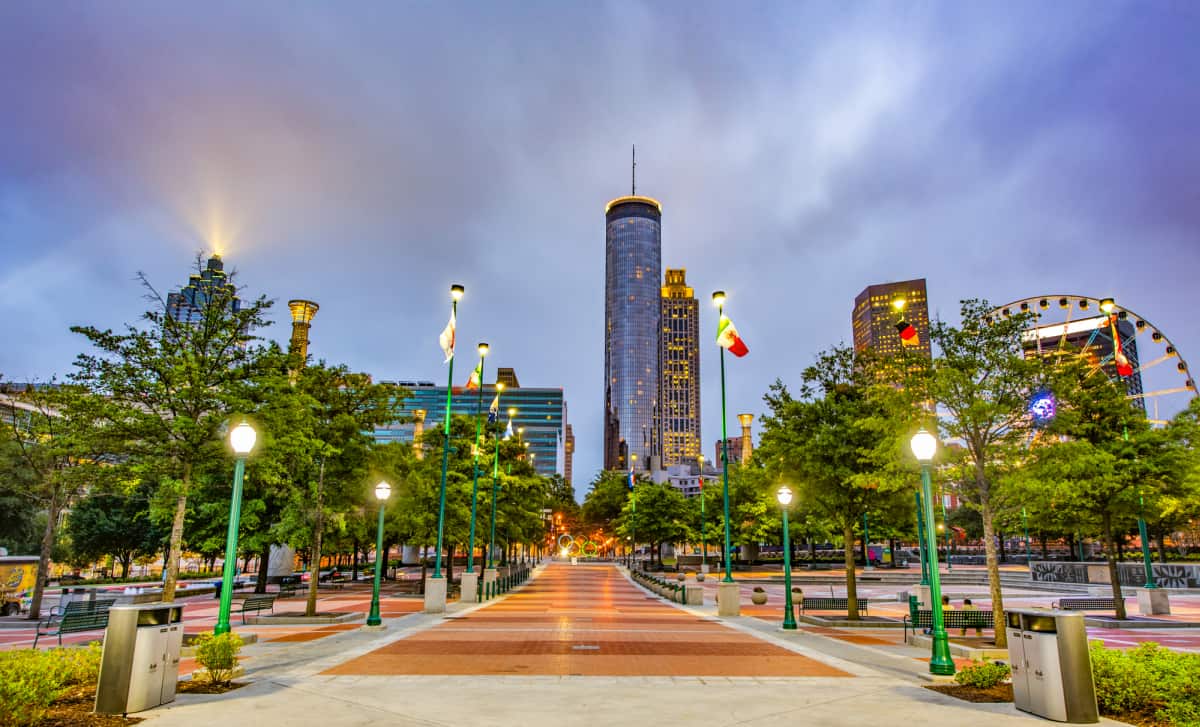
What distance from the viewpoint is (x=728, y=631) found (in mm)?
20438

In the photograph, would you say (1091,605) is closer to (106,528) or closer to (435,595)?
(435,595)

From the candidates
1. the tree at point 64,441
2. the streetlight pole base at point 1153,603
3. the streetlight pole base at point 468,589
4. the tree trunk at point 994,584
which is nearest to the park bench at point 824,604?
the tree trunk at point 994,584

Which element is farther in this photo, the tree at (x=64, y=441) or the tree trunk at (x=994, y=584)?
the tree at (x=64, y=441)

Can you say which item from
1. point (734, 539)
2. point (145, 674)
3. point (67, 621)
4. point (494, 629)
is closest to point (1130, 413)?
point (494, 629)

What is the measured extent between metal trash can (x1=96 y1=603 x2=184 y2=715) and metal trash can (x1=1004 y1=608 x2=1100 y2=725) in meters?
12.4

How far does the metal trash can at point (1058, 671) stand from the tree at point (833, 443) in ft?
36.5

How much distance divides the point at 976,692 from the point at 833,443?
37.7ft

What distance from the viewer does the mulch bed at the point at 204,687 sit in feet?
34.8

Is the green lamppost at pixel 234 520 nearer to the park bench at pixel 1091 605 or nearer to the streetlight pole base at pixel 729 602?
the streetlight pole base at pixel 729 602

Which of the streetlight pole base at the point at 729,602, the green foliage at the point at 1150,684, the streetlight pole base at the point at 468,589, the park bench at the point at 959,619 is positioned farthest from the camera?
the streetlight pole base at the point at 468,589

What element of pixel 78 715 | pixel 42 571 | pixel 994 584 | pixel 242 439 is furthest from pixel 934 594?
pixel 42 571

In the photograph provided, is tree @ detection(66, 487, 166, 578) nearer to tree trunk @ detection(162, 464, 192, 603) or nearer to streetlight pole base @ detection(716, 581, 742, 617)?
tree trunk @ detection(162, 464, 192, 603)

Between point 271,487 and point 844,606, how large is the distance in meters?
22.1

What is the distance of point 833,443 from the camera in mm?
21844
